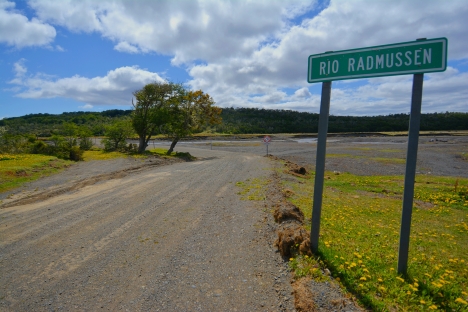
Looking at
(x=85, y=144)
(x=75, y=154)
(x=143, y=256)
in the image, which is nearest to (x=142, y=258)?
(x=143, y=256)

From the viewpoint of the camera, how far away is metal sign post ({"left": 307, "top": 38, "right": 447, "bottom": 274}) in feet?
10.8

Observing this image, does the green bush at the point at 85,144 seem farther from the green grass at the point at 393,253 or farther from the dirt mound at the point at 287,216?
the dirt mound at the point at 287,216

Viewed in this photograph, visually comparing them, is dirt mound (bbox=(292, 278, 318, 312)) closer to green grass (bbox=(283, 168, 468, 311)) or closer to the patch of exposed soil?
the patch of exposed soil

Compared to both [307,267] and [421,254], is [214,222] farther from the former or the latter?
[421,254]

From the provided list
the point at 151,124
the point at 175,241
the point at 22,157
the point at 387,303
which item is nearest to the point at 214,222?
the point at 175,241

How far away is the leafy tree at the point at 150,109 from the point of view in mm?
29059

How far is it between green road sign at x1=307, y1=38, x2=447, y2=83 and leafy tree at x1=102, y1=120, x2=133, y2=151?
2864 cm

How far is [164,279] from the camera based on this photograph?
4.23m

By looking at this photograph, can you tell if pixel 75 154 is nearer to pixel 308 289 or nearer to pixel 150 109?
pixel 150 109

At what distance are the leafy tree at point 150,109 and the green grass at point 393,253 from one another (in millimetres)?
22010

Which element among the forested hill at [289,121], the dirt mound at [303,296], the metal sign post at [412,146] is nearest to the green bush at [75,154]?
the dirt mound at [303,296]

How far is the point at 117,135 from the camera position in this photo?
30.0 meters

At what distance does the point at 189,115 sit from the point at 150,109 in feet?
12.9

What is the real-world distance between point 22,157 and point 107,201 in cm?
1422
